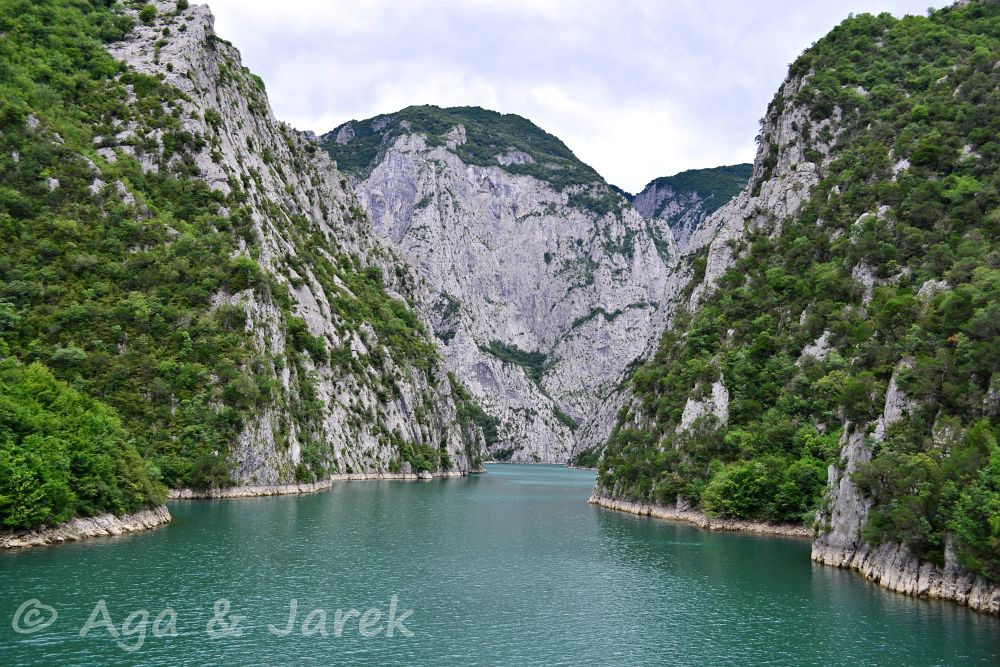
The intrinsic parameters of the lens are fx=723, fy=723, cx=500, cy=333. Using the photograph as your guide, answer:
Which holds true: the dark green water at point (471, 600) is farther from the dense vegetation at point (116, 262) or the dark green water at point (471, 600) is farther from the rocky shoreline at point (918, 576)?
the dense vegetation at point (116, 262)

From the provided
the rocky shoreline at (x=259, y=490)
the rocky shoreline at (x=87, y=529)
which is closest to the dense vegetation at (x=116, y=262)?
the rocky shoreline at (x=259, y=490)

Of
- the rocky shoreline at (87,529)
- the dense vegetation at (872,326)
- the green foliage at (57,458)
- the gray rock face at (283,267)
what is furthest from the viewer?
the gray rock face at (283,267)

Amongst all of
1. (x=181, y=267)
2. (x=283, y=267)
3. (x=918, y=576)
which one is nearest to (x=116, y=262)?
(x=181, y=267)

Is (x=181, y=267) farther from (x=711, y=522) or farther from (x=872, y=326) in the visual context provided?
(x=872, y=326)

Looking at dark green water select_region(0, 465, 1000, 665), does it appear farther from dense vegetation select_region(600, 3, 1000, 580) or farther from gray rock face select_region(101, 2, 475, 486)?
gray rock face select_region(101, 2, 475, 486)

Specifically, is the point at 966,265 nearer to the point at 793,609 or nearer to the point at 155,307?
Answer: the point at 793,609

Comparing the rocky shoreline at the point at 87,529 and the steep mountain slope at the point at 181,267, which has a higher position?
the steep mountain slope at the point at 181,267
